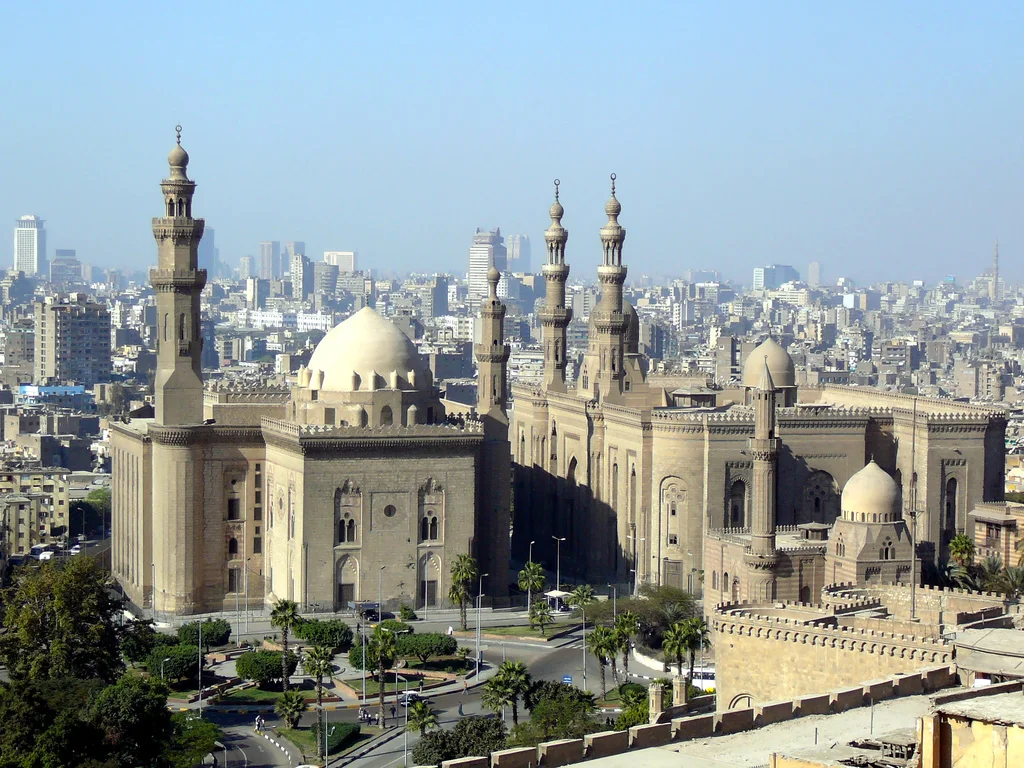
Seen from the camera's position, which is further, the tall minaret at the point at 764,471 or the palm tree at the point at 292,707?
the tall minaret at the point at 764,471

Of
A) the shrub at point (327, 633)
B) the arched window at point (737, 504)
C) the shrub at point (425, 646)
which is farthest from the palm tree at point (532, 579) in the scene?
the shrub at point (327, 633)

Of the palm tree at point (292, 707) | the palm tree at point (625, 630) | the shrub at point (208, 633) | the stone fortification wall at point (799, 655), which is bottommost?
the palm tree at point (292, 707)

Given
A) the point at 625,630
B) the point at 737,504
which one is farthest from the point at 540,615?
the point at 625,630

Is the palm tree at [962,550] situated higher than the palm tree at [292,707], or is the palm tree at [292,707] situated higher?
the palm tree at [962,550]

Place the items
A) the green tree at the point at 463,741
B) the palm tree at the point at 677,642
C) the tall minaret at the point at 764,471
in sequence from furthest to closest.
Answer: the tall minaret at the point at 764,471 < the palm tree at the point at 677,642 < the green tree at the point at 463,741

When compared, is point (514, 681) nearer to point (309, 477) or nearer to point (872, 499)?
point (872, 499)

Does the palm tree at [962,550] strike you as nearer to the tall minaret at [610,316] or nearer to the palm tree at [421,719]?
the tall minaret at [610,316]

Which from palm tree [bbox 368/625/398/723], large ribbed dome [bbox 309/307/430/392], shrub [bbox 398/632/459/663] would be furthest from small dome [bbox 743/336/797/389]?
palm tree [bbox 368/625/398/723]
